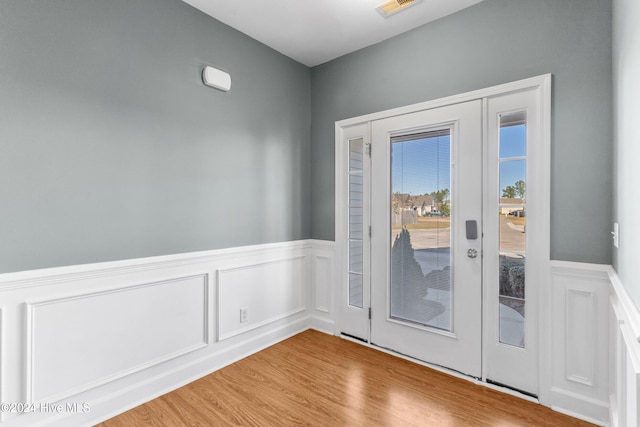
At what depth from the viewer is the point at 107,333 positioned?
76.8 inches

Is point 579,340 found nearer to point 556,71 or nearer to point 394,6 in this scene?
point 556,71

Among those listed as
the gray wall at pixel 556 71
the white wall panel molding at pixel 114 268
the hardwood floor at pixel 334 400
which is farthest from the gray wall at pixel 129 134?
the gray wall at pixel 556 71

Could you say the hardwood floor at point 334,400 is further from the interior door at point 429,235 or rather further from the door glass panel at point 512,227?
the door glass panel at point 512,227

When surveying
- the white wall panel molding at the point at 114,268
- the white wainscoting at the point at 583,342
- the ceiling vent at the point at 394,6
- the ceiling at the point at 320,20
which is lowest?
the white wainscoting at the point at 583,342

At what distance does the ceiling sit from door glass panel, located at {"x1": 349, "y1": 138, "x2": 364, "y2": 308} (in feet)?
2.96

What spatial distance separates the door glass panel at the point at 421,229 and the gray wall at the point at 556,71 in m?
0.43

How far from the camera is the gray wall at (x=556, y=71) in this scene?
1898 millimetres

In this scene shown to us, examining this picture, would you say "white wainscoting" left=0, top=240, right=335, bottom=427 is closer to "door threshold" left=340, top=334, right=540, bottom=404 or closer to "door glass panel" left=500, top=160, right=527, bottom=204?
"door threshold" left=340, top=334, right=540, bottom=404

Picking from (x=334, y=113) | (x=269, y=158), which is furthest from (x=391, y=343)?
(x=334, y=113)

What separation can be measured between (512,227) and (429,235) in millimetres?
594

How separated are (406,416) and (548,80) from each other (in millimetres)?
2282

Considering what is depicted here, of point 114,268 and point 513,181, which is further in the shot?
point 513,181

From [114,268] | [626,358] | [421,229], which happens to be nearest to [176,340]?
[114,268]

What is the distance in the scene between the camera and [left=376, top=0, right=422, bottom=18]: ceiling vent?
230 cm
